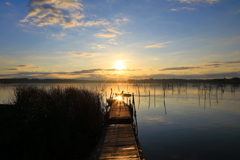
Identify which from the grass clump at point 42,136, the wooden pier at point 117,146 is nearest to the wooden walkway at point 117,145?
the wooden pier at point 117,146

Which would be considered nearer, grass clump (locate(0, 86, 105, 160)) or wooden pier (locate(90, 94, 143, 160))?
grass clump (locate(0, 86, 105, 160))

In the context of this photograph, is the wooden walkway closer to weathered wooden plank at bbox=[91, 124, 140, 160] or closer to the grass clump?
weathered wooden plank at bbox=[91, 124, 140, 160]

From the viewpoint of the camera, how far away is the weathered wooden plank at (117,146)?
749 cm

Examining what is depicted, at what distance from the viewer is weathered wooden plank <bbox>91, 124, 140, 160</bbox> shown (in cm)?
749

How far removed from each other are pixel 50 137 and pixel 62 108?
142cm

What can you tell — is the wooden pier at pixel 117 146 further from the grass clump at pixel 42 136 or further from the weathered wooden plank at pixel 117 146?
the grass clump at pixel 42 136

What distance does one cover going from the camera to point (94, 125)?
438 inches

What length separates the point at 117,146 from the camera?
28.4 ft

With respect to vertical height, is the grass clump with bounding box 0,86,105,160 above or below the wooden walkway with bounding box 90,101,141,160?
above

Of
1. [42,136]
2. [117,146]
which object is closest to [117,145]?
[117,146]

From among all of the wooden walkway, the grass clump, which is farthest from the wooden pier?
the grass clump

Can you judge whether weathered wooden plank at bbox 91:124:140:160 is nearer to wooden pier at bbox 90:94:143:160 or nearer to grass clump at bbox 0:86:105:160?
wooden pier at bbox 90:94:143:160

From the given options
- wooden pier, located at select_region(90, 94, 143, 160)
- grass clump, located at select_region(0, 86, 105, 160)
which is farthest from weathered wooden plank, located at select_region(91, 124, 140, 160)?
grass clump, located at select_region(0, 86, 105, 160)

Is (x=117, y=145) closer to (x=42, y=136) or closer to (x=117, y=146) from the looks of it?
(x=117, y=146)
